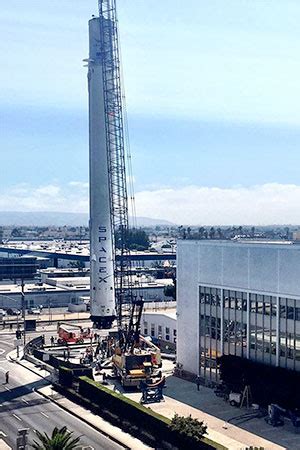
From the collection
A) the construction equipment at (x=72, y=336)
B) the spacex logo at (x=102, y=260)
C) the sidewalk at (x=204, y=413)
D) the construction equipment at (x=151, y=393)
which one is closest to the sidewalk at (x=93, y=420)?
the sidewalk at (x=204, y=413)

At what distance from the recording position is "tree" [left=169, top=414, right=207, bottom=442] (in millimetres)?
50281

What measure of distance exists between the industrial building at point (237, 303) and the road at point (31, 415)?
1759 cm

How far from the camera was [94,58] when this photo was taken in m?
108

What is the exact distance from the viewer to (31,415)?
63.2m

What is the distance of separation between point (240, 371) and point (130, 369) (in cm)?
1441

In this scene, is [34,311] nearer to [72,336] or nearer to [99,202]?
[72,336]

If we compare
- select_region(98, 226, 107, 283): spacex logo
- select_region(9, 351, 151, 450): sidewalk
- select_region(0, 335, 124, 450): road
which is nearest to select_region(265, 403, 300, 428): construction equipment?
select_region(9, 351, 151, 450): sidewalk

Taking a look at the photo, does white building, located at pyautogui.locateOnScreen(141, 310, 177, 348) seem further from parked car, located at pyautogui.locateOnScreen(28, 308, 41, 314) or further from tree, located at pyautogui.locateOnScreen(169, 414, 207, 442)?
tree, located at pyautogui.locateOnScreen(169, 414, 207, 442)

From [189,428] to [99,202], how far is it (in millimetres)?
60911

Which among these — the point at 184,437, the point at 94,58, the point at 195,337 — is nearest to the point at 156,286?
the point at 94,58

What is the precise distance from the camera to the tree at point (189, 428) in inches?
1980

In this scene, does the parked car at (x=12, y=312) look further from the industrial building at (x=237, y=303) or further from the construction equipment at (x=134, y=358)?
the industrial building at (x=237, y=303)

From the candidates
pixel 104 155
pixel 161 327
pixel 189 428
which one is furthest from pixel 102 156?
pixel 189 428

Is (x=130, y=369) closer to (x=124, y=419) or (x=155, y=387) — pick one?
(x=155, y=387)
